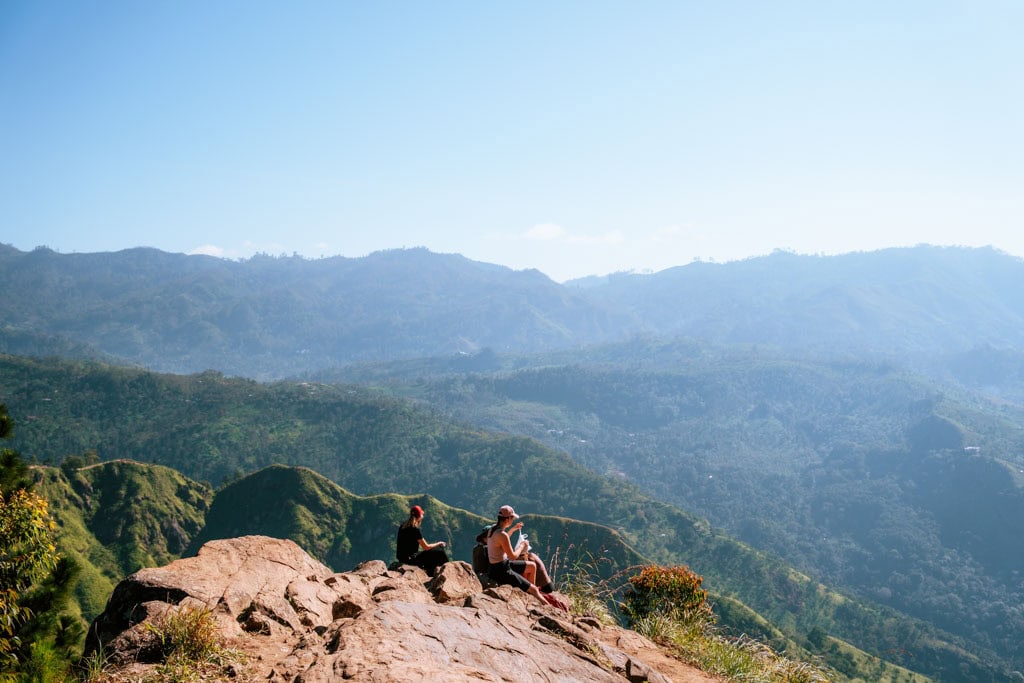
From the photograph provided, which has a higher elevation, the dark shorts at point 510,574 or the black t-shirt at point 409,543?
the dark shorts at point 510,574

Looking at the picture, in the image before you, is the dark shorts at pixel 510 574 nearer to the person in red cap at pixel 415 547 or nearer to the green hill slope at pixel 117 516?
the person in red cap at pixel 415 547

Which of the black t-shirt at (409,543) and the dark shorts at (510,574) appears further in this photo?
the black t-shirt at (409,543)

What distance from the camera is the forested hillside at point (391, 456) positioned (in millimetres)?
116125

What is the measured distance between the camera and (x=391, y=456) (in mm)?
173625

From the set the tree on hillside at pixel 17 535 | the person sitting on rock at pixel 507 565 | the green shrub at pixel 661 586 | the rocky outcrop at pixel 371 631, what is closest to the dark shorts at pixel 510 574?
the person sitting on rock at pixel 507 565

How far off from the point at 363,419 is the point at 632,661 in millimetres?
190991

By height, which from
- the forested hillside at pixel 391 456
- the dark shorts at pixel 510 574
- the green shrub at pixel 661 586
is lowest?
the forested hillside at pixel 391 456

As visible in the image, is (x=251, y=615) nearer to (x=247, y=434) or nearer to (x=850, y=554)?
(x=247, y=434)

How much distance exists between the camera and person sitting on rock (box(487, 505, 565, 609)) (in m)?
10.2

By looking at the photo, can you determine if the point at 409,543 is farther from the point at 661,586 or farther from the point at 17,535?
the point at 661,586

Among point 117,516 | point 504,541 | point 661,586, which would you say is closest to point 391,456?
point 117,516

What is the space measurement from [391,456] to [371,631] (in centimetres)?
17263

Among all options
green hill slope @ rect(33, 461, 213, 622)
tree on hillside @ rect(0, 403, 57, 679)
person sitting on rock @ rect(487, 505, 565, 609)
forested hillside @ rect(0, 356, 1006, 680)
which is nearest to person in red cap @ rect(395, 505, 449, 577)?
person sitting on rock @ rect(487, 505, 565, 609)

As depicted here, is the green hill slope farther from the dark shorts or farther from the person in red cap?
the dark shorts
